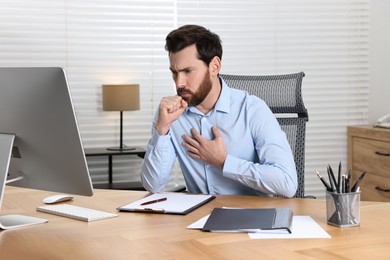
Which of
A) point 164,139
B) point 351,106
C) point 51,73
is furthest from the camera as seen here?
point 351,106

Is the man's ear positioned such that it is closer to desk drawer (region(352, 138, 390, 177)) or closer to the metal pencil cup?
the metal pencil cup

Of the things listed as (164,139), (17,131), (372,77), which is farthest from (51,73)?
(372,77)

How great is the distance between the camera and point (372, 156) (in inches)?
190

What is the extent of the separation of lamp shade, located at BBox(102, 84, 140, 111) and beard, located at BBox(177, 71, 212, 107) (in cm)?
185

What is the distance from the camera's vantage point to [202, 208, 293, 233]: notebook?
1877mm

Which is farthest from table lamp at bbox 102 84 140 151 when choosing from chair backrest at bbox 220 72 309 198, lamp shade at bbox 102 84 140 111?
chair backrest at bbox 220 72 309 198

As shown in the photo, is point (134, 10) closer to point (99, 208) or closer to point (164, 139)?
point (164, 139)

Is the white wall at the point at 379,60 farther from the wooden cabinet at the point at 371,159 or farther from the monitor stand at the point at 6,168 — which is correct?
the monitor stand at the point at 6,168

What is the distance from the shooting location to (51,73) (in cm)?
189

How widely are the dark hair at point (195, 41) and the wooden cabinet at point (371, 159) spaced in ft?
7.24

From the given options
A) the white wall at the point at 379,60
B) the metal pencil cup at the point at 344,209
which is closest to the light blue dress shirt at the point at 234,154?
the metal pencil cup at the point at 344,209

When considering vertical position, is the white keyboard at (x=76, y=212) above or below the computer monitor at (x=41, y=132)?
below

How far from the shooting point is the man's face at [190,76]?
2.71 meters

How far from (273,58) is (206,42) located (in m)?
2.42
